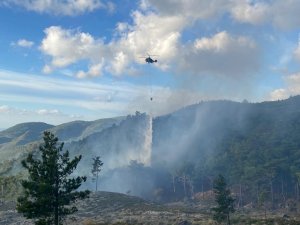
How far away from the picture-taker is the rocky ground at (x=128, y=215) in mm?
98125

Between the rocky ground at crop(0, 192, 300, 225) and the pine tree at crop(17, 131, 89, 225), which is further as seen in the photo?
the rocky ground at crop(0, 192, 300, 225)

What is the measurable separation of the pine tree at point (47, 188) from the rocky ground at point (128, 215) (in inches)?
1375

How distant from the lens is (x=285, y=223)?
8888 cm

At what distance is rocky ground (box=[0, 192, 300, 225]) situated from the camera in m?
98.1

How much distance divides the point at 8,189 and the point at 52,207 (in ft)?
383

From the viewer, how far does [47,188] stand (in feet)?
148

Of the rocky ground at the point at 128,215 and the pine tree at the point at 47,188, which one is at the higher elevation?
the pine tree at the point at 47,188

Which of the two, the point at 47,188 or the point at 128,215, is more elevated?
the point at 47,188

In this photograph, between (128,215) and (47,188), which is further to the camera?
(128,215)

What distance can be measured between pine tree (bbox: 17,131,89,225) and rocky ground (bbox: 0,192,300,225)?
1375 inches

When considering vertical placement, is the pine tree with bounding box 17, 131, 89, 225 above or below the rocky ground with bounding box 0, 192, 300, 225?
above

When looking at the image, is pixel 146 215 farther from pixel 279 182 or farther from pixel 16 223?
pixel 279 182

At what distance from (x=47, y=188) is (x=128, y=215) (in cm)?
7429

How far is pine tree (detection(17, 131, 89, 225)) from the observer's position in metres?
45.0
